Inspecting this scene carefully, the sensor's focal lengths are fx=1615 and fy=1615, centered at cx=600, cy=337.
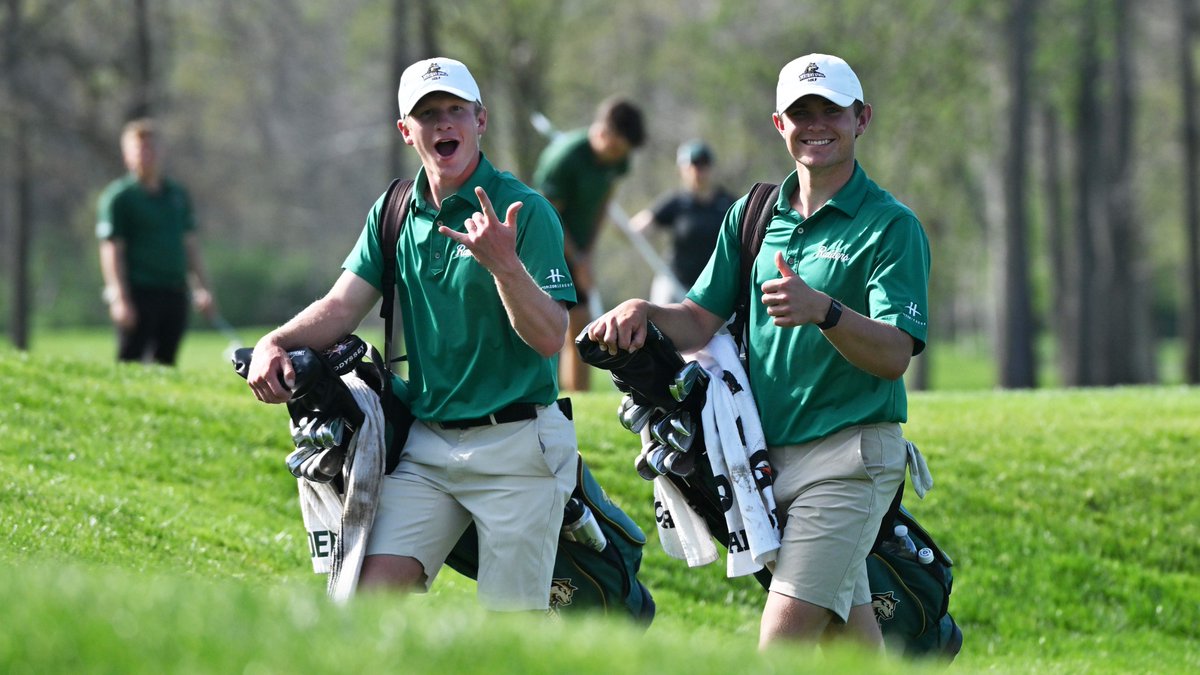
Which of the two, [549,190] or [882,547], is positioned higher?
[549,190]

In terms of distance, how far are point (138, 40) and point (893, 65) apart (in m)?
15.3

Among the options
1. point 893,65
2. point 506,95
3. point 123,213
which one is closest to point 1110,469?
point 123,213

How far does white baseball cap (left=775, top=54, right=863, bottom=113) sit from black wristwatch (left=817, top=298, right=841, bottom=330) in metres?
0.80

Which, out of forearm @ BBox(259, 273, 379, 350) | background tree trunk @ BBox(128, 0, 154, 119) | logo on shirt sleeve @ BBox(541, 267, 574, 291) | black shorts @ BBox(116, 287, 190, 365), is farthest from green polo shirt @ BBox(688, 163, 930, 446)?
background tree trunk @ BBox(128, 0, 154, 119)

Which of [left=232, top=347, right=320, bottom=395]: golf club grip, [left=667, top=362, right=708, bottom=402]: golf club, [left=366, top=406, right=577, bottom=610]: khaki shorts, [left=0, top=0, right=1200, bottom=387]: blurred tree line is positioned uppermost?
[left=0, top=0, right=1200, bottom=387]: blurred tree line

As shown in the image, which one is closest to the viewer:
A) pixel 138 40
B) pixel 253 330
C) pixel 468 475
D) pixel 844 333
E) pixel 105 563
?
pixel 844 333

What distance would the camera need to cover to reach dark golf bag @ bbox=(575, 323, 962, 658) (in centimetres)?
564

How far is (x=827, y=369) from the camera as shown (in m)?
5.53

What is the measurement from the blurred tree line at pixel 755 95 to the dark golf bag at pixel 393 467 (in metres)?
23.4

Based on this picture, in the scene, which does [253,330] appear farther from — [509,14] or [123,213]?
[123,213]

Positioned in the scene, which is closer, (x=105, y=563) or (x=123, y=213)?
(x=105, y=563)

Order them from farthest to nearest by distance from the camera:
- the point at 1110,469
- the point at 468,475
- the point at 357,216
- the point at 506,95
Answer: the point at 357,216, the point at 506,95, the point at 1110,469, the point at 468,475

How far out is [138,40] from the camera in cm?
3147

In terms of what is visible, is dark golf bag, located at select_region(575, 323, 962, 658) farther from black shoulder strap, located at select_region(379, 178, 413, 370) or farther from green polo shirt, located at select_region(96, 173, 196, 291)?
green polo shirt, located at select_region(96, 173, 196, 291)
